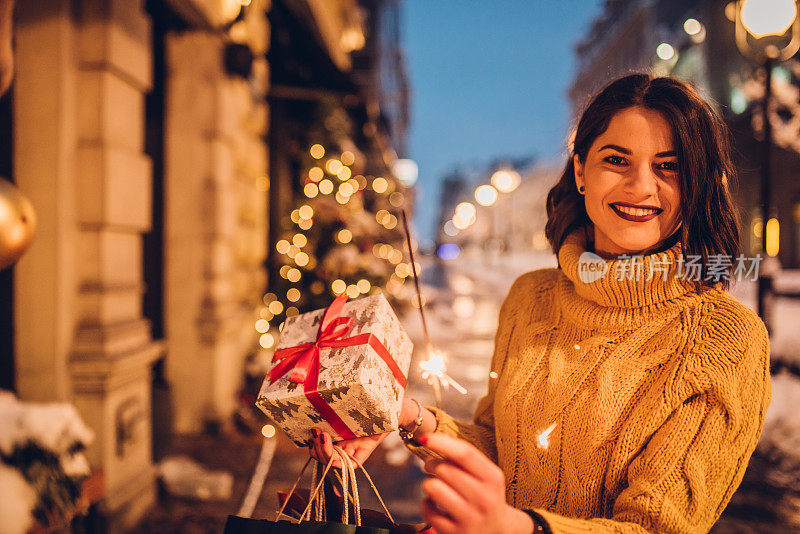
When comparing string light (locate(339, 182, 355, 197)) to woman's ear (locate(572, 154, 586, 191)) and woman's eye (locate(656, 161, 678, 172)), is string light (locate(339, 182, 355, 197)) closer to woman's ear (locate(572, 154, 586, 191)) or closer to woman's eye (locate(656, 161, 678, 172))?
woman's ear (locate(572, 154, 586, 191))

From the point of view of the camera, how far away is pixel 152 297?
4457 millimetres

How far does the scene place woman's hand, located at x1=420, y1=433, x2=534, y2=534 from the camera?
0.82 m

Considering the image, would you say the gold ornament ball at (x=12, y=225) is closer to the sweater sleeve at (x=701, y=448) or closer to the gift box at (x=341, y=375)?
the gift box at (x=341, y=375)

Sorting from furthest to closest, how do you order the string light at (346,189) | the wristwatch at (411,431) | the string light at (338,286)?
the string light at (346,189), the string light at (338,286), the wristwatch at (411,431)

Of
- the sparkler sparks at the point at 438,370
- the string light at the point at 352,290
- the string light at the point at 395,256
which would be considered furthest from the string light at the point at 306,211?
the sparkler sparks at the point at 438,370

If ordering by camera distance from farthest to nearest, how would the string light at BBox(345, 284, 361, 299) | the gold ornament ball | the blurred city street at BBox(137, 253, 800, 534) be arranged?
the string light at BBox(345, 284, 361, 299) < the blurred city street at BBox(137, 253, 800, 534) < the gold ornament ball

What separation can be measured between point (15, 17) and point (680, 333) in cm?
354

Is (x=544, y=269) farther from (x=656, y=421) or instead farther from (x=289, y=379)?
(x=289, y=379)

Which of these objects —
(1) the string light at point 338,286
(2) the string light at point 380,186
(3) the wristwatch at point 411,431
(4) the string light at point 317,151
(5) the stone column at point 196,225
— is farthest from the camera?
(2) the string light at point 380,186

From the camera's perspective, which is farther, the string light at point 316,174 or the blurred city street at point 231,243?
the string light at point 316,174

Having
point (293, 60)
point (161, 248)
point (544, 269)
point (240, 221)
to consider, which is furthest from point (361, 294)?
point (544, 269)

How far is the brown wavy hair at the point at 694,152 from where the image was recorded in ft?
3.86

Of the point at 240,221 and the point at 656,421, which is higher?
the point at 240,221

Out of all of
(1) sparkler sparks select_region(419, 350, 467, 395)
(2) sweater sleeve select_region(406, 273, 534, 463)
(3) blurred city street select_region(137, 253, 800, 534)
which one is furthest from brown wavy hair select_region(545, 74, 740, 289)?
(3) blurred city street select_region(137, 253, 800, 534)
